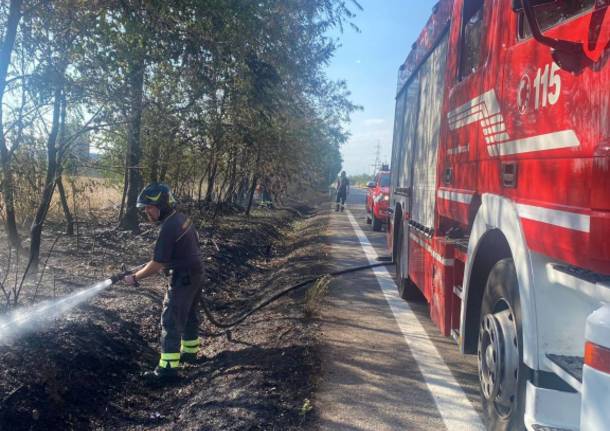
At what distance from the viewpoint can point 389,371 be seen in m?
4.82

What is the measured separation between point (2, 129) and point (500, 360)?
5.55m

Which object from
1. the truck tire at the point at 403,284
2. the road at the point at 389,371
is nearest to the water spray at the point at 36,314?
the road at the point at 389,371

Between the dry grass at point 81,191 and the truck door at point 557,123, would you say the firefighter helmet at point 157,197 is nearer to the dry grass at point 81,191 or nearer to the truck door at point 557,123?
the truck door at point 557,123

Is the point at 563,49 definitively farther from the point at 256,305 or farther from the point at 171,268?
the point at 256,305

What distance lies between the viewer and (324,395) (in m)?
4.21

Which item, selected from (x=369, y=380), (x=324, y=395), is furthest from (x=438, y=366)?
(x=324, y=395)

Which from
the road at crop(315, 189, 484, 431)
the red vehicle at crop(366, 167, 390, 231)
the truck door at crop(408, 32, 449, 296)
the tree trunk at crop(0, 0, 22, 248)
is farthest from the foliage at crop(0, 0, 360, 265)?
the red vehicle at crop(366, 167, 390, 231)

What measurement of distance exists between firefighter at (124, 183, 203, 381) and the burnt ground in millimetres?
303

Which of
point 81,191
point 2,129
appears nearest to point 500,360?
point 2,129

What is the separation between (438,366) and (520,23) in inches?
124

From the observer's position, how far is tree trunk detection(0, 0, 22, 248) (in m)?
5.21

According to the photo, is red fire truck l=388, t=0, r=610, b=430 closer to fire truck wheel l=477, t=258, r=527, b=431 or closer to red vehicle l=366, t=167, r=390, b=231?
fire truck wheel l=477, t=258, r=527, b=431

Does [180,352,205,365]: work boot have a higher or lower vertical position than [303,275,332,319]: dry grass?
lower

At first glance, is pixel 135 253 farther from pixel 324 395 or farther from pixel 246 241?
pixel 324 395
